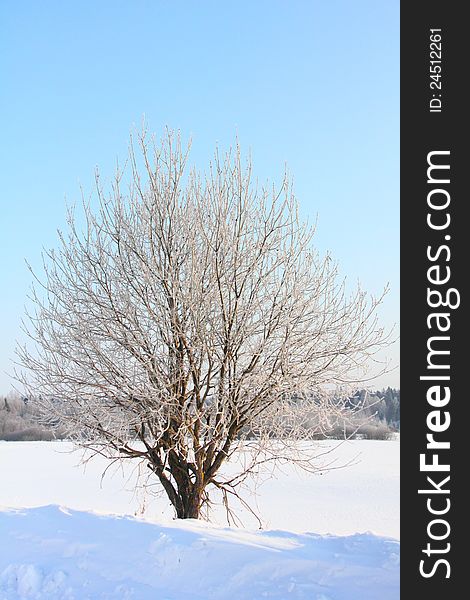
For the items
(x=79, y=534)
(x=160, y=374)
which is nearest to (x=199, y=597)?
(x=79, y=534)

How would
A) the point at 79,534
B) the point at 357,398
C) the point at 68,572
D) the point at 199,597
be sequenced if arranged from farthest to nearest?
the point at 357,398 < the point at 79,534 < the point at 68,572 < the point at 199,597

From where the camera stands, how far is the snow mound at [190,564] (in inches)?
211

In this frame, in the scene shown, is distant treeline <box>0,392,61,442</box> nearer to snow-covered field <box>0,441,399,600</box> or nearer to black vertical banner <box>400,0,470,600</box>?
snow-covered field <box>0,441,399,600</box>

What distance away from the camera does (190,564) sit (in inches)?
233

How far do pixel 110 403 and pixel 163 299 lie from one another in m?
1.85

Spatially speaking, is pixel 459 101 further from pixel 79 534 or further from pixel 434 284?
pixel 79 534

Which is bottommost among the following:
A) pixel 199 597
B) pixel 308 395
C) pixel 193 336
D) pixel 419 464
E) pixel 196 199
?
pixel 199 597

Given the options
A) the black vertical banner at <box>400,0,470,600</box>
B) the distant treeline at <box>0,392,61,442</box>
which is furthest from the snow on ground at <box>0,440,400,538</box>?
the distant treeline at <box>0,392,61,442</box>

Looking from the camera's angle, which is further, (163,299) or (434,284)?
(163,299)

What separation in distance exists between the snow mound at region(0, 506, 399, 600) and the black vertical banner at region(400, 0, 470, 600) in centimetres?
119

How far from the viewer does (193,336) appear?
8820 mm

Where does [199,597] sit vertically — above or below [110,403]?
below

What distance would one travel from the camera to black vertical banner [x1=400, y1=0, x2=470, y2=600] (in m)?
4.16

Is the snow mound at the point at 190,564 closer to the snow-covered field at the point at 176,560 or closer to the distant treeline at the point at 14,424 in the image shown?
the snow-covered field at the point at 176,560
